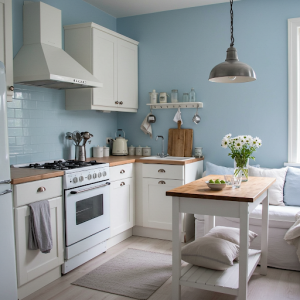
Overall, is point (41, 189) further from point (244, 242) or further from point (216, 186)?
point (244, 242)

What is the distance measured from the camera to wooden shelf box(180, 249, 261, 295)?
2387 millimetres

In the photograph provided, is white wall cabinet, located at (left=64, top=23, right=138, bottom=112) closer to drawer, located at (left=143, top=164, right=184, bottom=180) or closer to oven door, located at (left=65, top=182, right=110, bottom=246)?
drawer, located at (left=143, top=164, right=184, bottom=180)

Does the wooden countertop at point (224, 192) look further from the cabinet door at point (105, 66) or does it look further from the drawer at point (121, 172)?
the cabinet door at point (105, 66)

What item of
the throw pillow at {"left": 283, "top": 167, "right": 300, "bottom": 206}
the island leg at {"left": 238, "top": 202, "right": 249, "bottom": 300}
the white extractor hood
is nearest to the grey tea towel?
the white extractor hood

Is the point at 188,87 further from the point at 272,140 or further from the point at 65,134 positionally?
the point at 65,134

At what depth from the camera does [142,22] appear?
4.75m

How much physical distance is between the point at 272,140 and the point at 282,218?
3.61 feet

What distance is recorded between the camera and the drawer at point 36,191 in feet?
8.50

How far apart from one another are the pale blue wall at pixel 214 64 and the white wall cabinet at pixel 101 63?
0.39m

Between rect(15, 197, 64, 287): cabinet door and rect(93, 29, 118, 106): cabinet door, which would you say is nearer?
rect(15, 197, 64, 287): cabinet door

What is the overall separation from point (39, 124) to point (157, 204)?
1585mm

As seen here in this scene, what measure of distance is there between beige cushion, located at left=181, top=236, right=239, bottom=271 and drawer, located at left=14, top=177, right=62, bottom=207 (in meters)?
1.15

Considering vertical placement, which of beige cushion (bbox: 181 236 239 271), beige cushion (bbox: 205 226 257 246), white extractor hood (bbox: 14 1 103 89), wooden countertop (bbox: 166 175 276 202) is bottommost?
beige cushion (bbox: 181 236 239 271)

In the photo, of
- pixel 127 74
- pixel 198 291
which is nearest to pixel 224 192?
pixel 198 291
